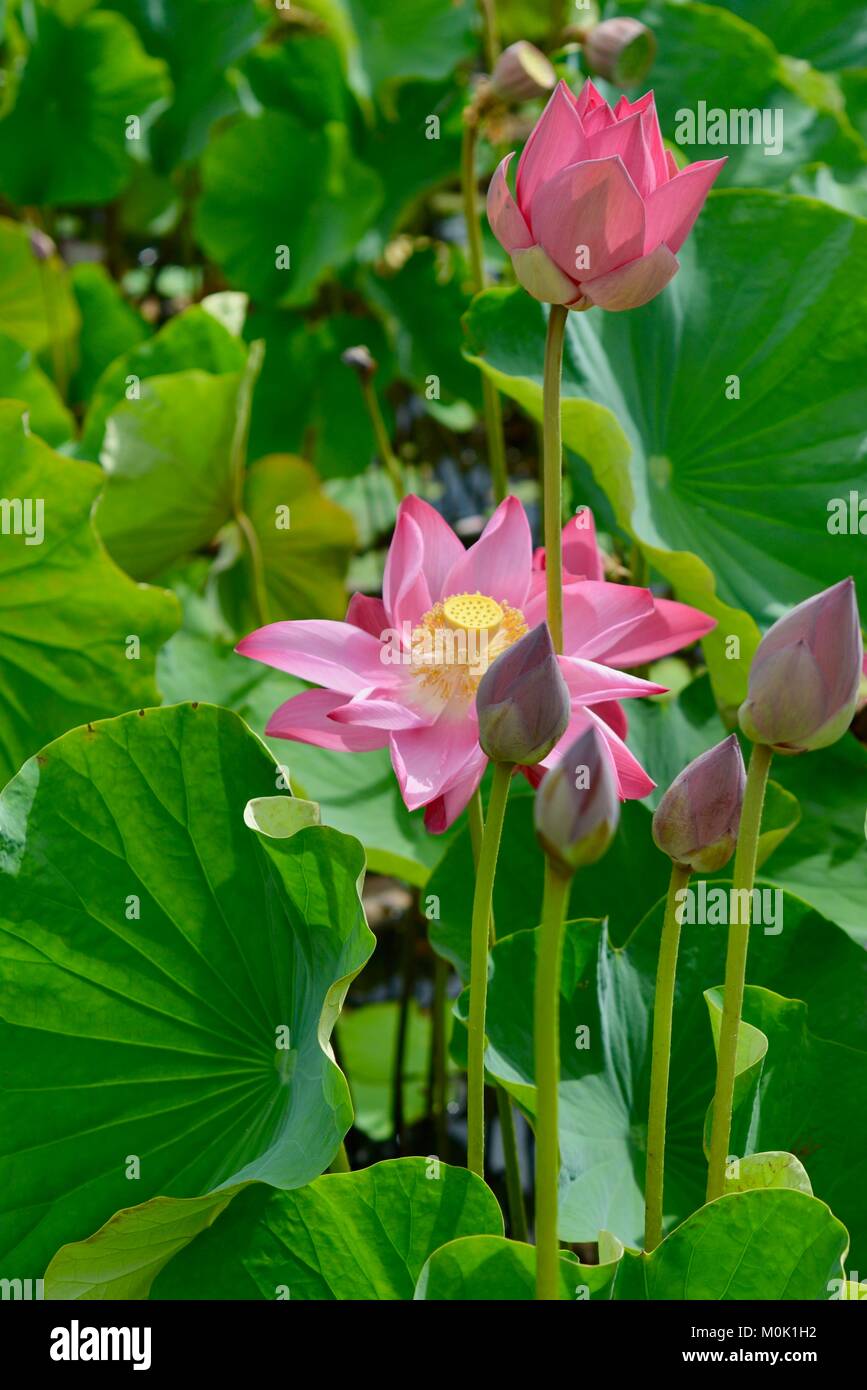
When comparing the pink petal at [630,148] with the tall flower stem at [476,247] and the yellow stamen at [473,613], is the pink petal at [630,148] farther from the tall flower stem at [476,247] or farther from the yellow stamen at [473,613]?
the tall flower stem at [476,247]

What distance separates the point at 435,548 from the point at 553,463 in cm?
18

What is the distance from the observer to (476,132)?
4.21ft

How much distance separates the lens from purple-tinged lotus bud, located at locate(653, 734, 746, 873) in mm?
605

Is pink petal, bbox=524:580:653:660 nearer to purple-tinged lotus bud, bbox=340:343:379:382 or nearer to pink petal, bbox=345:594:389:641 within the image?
pink petal, bbox=345:594:389:641

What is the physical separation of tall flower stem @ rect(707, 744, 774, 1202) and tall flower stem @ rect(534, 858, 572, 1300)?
0.11 meters

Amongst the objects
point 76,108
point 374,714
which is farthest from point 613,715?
point 76,108

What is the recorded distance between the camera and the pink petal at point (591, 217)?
2.20ft

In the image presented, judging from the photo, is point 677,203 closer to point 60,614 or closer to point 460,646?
point 460,646

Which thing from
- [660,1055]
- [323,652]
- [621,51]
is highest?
[621,51]

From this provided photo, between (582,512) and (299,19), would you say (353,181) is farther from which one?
(582,512)

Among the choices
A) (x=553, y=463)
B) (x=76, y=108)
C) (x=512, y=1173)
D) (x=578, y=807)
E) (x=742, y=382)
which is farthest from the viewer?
(x=76, y=108)

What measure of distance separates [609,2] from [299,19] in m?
0.73

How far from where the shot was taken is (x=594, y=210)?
2.21 feet

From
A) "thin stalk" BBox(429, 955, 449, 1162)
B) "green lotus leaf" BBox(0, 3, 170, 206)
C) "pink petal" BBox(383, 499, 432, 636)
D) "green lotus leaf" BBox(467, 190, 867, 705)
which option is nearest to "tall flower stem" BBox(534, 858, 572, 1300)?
"pink petal" BBox(383, 499, 432, 636)
